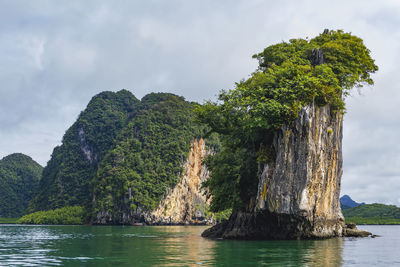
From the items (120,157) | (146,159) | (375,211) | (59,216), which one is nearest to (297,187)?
(146,159)

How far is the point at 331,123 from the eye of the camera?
107 feet

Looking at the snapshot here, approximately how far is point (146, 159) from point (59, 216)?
2598cm

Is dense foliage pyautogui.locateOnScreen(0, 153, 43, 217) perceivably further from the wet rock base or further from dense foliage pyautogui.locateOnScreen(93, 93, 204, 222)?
the wet rock base

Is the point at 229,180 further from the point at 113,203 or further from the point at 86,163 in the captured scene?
the point at 86,163

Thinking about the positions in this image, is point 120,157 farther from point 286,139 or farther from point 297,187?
point 297,187

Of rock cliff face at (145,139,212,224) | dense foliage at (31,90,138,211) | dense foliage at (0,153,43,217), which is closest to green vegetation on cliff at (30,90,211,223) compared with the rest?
dense foliage at (31,90,138,211)

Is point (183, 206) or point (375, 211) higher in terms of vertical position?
point (183, 206)

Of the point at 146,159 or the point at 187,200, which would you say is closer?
the point at 146,159

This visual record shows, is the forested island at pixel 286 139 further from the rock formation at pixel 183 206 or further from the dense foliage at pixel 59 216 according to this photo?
the dense foliage at pixel 59 216

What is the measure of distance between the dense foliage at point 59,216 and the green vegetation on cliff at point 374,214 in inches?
2539

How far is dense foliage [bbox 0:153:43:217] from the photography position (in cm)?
14038

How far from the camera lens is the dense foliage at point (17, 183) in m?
140

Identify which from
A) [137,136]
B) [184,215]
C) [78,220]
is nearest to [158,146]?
[137,136]

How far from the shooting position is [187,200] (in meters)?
104
